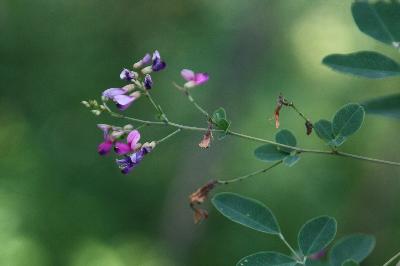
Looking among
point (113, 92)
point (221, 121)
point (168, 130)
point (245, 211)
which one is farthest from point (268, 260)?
point (168, 130)

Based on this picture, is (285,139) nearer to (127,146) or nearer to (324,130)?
(324,130)

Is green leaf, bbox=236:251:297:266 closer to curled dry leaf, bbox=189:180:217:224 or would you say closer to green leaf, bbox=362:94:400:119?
curled dry leaf, bbox=189:180:217:224

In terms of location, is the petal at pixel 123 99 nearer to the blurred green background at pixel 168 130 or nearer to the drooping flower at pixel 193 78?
the drooping flower at pixel 193 78

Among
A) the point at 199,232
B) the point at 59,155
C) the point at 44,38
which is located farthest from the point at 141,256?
the point at 44,38

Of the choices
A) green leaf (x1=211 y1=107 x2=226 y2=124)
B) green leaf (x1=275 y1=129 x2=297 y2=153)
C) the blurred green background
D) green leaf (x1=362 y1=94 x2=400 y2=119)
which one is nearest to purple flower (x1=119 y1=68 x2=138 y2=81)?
green leaf (x1=211 y1=107 x2=226 y2=124)

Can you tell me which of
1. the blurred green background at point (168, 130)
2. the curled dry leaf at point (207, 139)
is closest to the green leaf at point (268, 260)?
the curled dry leaf at point (207, 139)

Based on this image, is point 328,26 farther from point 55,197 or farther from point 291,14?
point 55,197
